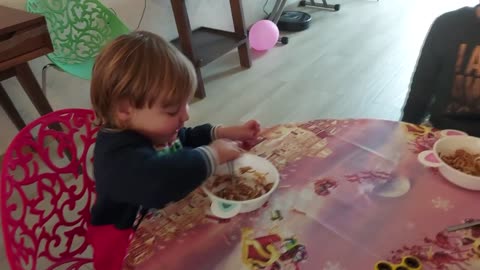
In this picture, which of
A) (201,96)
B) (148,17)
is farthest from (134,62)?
(148,17)

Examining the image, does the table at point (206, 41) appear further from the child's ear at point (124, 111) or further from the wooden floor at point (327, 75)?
the child's ear at point (124, 111)

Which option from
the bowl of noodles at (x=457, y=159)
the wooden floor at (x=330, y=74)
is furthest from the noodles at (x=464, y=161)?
the wooden floor at (x=330, y=74)

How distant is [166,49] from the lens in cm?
77

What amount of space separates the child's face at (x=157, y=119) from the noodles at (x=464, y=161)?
0.52m

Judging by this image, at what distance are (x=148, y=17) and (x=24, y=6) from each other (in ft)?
2.39

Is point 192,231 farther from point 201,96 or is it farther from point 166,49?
point 201,96

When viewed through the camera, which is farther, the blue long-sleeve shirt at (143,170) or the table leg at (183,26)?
the table leg at (183,26)

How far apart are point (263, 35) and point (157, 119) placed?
87.2 inches

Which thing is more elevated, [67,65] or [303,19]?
[67,65]

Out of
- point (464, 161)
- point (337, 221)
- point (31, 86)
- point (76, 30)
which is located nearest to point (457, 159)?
point (464, 161)

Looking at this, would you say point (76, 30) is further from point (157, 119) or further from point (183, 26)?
point (157, 119)

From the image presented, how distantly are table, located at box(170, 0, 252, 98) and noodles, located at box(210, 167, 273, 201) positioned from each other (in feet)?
5.33

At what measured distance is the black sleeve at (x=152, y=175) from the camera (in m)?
0.73

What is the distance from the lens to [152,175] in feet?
2.39
